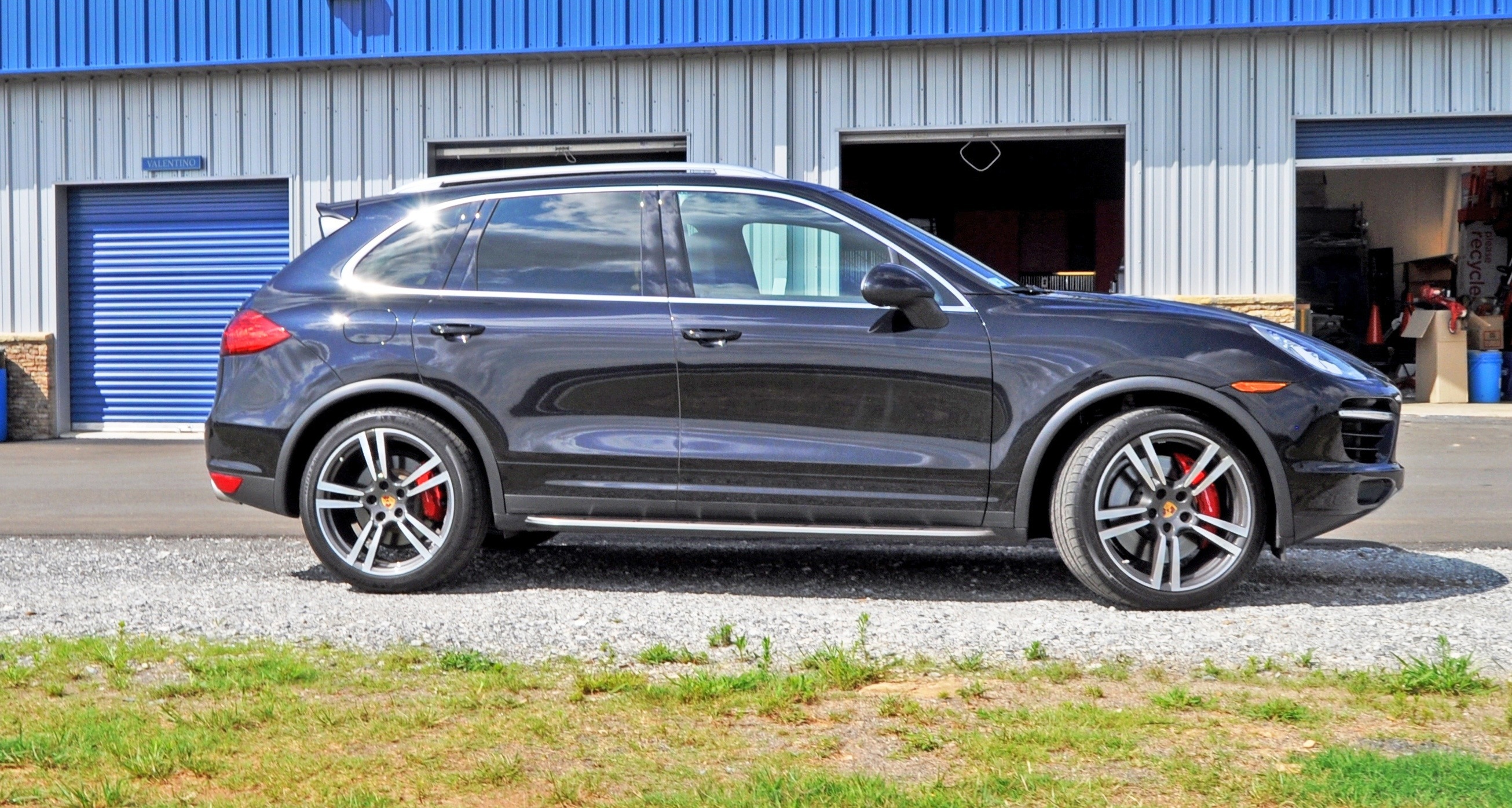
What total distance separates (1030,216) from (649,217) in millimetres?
21128

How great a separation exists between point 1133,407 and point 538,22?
11865mm

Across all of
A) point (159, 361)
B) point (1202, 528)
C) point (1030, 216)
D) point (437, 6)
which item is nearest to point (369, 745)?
point (1202, 528)

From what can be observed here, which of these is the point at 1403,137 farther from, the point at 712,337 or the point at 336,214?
the point at 336,214

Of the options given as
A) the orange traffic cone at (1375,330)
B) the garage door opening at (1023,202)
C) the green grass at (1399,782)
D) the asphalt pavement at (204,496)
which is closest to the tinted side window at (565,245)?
the asphalt pavement at (204,496)

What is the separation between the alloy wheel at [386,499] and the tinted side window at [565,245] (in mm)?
720

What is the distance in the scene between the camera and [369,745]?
142 inches

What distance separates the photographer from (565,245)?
6.02 meters

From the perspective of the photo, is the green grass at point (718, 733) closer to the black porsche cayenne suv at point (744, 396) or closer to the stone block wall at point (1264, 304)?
the black porsche cayenne suv at point (744, 396)

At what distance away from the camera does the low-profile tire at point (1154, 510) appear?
17.8 feet

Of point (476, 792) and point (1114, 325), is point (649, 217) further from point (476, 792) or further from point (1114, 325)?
point (476, 792)

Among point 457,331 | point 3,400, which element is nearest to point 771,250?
point 457,331

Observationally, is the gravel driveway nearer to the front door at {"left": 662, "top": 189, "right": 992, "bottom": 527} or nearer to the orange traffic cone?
the front door at {"left": 662, "top": 189, "right": 992, "bottom": 527}

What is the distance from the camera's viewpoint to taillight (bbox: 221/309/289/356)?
6.05m

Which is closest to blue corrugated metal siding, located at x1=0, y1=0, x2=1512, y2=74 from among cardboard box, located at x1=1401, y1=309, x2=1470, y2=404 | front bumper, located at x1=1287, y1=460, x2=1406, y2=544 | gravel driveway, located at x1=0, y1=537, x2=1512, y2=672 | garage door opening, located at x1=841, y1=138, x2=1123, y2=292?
garage door opening, located at x1=841, y1=138, x2=1123, y2=292
